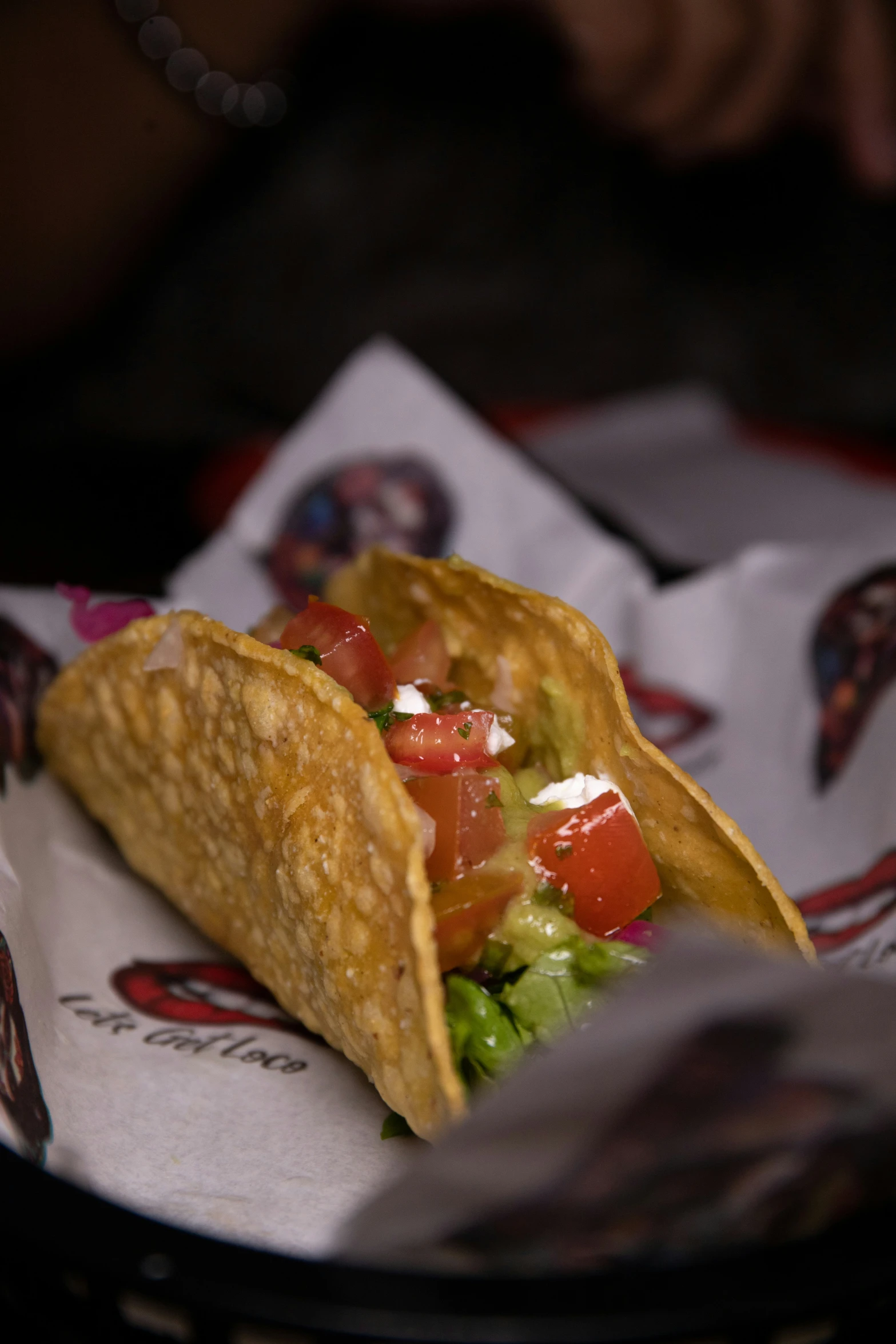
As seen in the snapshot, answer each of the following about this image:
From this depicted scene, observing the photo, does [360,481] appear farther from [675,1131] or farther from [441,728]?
[675,1131]

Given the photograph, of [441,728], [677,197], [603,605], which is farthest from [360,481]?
[677,197]

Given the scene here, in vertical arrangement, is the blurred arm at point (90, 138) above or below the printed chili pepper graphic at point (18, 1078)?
above

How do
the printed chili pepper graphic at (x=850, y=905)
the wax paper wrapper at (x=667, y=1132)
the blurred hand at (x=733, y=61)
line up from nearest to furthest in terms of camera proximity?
the wax paper wrapper at (x=667, y=1132), the printed chili pepper graphic at (x=850, y=905), the blurred hand at (x=733, y=61)

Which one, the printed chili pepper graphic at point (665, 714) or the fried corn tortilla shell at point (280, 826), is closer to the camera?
the fried corn tortilla shell at point (280, 826)

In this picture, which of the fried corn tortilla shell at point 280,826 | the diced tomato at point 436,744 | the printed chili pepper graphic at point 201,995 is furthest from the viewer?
the printed chili pepper graphic at point 201,995

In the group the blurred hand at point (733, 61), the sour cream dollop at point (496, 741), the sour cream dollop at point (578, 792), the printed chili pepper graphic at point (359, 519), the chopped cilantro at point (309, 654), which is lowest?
the printed chili pepper graphic at point (359, 519)

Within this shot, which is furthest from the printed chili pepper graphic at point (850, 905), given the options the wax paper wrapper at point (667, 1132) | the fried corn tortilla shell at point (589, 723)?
the wax paper wrapper at point (667, 1132)

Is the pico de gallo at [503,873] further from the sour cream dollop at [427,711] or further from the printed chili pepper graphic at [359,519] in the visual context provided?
the printed chili pepper graphic at [359,519]

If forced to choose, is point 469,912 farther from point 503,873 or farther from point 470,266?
point 470,266
